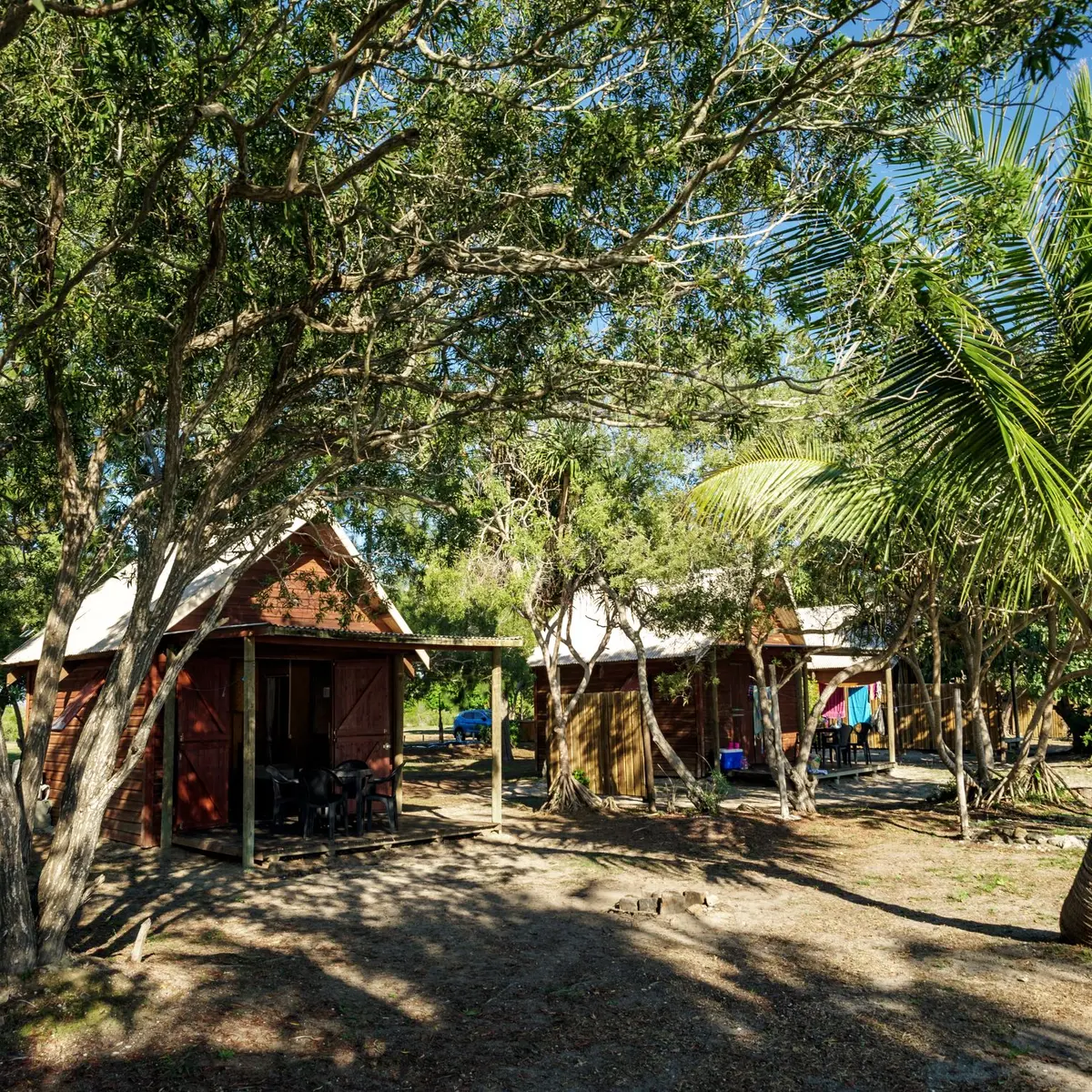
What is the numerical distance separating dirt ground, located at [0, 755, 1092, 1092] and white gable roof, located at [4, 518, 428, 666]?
3.97 metres

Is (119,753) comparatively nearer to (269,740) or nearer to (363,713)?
(363,713)

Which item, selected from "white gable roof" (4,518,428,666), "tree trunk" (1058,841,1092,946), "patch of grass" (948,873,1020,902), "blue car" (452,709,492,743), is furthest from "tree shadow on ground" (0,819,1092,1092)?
"blue car" (452,709,492,743)

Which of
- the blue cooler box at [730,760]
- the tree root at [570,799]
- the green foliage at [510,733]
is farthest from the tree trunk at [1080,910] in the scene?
the green foliage at [510,733]

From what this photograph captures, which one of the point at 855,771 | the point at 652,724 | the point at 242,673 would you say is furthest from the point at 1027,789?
the point at 242,673

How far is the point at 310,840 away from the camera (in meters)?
14.0

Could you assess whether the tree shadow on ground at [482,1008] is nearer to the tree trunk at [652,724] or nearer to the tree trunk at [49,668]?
the tree trunk at [49,668]

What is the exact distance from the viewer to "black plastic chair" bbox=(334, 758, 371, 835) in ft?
47.0

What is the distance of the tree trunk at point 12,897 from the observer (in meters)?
7.21

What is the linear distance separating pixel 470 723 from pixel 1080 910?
112 ft

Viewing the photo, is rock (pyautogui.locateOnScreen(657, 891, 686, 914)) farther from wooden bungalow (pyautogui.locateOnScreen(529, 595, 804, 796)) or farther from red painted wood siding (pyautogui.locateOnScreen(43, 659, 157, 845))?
red painted wood siding (pyautogui.locateOnScreen(43, 659, 157, 845))

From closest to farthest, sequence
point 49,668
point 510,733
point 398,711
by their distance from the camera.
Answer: point 49,668 < point 398,711 < point 510,733

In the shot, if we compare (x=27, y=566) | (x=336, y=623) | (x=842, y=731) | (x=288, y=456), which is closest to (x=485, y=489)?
(x=336, y=623)

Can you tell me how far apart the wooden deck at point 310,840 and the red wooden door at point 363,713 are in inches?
50.5

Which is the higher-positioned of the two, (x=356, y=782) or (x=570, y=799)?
(x=356, y=782)
